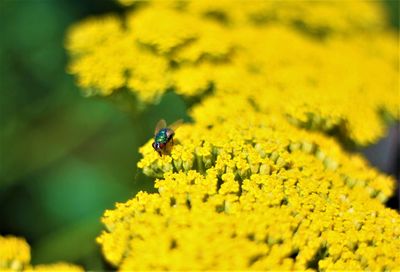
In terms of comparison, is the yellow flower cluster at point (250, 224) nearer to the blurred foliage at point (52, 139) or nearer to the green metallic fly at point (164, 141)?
the green metallic fly at point (164, 141)

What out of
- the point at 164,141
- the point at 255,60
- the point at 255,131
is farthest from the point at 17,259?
the point at 255,60

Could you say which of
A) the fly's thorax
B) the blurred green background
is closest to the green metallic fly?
the fly's thorax

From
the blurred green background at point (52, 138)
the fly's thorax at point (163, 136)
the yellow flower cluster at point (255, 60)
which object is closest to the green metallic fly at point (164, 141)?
the fly's thorax at point (163, 136)

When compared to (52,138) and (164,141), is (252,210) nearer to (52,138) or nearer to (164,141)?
(164,141)

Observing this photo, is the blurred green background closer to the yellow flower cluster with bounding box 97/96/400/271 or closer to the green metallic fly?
the green metallic fly

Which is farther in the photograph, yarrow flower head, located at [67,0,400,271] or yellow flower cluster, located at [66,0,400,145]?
yellow flower cluster, located at [66,0,400,145]
